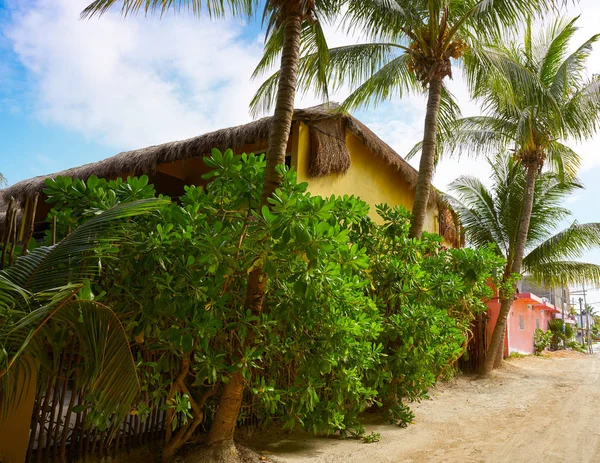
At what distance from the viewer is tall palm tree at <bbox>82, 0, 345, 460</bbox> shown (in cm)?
437

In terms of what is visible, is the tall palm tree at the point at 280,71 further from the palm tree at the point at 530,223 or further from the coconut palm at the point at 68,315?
the palm tree at the point at 530,223

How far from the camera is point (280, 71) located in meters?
4.88

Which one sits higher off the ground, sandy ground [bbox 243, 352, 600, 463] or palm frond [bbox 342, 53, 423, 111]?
palm frond [bbox 342, 53, 423, 111]

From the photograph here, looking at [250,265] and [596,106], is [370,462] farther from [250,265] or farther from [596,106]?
[596,106]

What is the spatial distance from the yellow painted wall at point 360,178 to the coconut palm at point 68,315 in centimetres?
448

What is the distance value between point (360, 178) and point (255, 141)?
2.57m

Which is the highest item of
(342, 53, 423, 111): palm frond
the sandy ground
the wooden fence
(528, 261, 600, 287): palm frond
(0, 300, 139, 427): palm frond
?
(342, 53, 423, 111): palm frond

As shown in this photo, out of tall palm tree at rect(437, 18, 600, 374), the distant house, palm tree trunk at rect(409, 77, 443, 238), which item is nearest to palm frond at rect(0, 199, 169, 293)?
palm tree trunk at rect(409, 77, 443, 238)

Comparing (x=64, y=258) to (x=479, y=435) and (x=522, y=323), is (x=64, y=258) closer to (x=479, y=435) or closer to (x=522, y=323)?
(x=479, y=435)

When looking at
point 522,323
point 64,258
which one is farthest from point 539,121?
point 522,323

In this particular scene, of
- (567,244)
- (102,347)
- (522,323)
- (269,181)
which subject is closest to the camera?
(102,347)

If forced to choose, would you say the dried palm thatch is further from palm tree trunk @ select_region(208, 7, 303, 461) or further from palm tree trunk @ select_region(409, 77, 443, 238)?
palm tree trunk @ select_region(208, 7, 303, 461)

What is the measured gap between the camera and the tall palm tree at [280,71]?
172 inches

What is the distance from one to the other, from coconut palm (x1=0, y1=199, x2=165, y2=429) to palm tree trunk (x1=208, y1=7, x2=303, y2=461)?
1.37m
